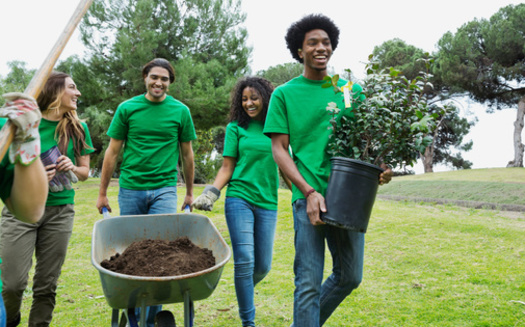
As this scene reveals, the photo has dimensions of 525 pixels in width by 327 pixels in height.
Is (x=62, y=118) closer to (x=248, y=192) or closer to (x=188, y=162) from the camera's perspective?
(x=188, y=162)

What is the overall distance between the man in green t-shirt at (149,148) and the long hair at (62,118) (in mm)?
313

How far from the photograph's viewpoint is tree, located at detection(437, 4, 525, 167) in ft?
72.2

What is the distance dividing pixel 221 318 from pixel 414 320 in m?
1.51

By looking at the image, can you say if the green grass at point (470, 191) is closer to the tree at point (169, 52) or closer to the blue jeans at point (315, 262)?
the tree at point (169, 52)

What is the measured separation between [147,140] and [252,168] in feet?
2.48

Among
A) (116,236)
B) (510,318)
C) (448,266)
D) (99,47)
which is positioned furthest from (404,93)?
(99,47)

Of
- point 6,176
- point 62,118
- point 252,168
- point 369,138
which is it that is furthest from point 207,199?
point 6,176

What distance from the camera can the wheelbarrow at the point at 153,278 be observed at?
1.93 meters

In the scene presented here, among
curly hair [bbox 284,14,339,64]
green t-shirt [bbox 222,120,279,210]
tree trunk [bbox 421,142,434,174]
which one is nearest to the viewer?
curly hair [bbox 284,14,339,64]

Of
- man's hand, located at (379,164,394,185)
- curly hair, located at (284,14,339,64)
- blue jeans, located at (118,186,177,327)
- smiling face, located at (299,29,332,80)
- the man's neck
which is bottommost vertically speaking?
blue jeans, located at (118,186,177,327)

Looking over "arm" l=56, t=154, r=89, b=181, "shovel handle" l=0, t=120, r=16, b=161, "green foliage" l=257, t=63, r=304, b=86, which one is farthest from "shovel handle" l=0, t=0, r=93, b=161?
"green foliage" l=257, t=63, r=304, b=86

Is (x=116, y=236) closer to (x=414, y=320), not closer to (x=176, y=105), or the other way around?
(x=176, y=105)

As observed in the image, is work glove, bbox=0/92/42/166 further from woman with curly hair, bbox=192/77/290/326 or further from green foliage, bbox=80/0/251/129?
green foliage, bbox=80/0/251/129

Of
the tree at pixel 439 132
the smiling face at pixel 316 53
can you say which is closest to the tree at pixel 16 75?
the tree at pixel 439 132
